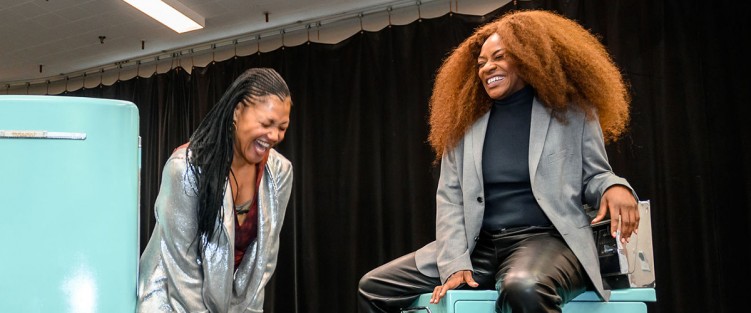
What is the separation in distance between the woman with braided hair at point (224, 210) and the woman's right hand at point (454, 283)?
0.46 meters

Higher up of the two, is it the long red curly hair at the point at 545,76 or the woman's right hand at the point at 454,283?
the long red curly hair at the point at 545,76

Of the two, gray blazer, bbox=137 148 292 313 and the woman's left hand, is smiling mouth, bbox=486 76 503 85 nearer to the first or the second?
the woman's left hand

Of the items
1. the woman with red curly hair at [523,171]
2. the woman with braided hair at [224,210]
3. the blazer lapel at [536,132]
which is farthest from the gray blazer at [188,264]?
the blazer lapel at [536,132]

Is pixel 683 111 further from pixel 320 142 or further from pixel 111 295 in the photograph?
pixel 111 295

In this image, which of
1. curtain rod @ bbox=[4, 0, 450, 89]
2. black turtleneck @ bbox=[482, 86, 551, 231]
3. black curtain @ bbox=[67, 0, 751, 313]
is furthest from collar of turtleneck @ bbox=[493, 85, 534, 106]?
curtain rod @ bbox=[4, 0, 450, 89]

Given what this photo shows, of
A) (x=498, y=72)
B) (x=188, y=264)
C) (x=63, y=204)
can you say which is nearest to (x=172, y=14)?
(x=498, y=72)

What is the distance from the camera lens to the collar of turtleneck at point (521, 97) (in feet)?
7.88

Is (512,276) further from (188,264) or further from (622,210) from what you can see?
(188,264)

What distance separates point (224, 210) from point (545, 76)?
3.52ft

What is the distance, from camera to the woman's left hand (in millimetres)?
2059

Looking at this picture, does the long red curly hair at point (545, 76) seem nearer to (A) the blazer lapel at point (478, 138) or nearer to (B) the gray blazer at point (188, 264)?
(A) the blazer lapel at point (478, 138)

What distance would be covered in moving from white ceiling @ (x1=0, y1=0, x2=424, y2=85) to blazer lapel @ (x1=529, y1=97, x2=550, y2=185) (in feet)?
12.7

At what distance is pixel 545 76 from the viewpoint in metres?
2.33

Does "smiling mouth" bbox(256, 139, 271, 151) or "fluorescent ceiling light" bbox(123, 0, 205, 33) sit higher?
"fluorescent ceiling light" bbox(123, 0, 205, 33)
